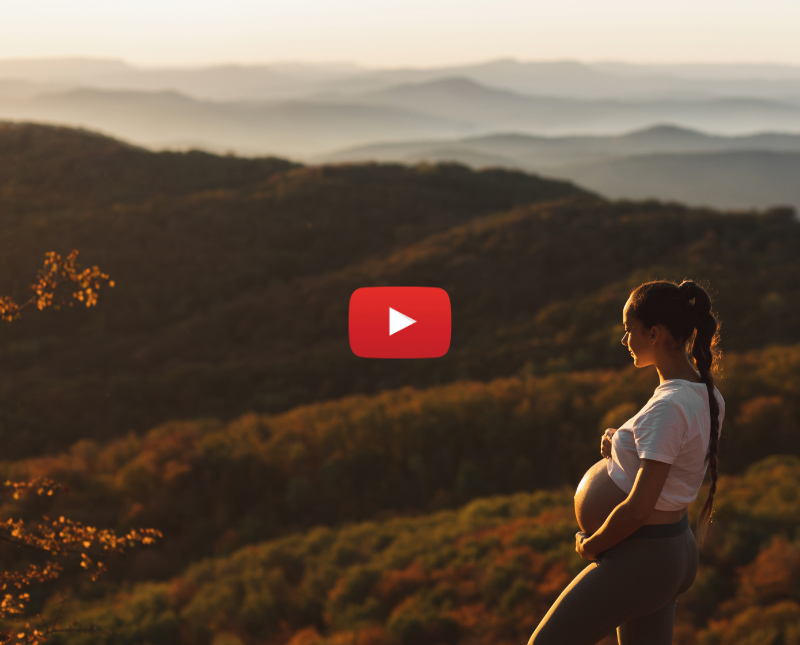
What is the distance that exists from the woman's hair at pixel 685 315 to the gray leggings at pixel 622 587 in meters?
0.36

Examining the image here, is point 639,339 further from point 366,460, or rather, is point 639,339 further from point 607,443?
point 366,460

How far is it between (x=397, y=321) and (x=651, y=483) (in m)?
2.10

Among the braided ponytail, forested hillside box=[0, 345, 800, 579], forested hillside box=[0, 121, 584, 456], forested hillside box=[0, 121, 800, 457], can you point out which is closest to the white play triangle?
the braided ponytail

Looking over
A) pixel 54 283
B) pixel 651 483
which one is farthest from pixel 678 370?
pixel 54 283

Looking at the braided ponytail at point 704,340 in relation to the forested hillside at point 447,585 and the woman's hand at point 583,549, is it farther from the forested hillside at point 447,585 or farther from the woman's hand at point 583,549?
the forested hillside at point 447,585

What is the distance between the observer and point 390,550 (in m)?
12.0

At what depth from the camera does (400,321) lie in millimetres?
4062

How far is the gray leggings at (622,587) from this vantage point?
7.82 ft

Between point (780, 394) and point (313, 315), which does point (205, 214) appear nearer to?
point (313, 315)

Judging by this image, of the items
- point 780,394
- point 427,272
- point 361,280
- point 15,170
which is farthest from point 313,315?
point 15,170

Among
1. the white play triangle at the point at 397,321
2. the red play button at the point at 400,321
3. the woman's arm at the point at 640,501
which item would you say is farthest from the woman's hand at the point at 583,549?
the white play triangle at the point at 397,321

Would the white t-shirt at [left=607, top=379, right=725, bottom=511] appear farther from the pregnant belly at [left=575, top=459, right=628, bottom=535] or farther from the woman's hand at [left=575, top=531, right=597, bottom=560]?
the woman's hand at [left=575, top=531, right=597, bottom=560]

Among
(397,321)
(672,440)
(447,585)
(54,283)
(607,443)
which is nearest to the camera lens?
(672,440)

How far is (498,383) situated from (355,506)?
655 cm
